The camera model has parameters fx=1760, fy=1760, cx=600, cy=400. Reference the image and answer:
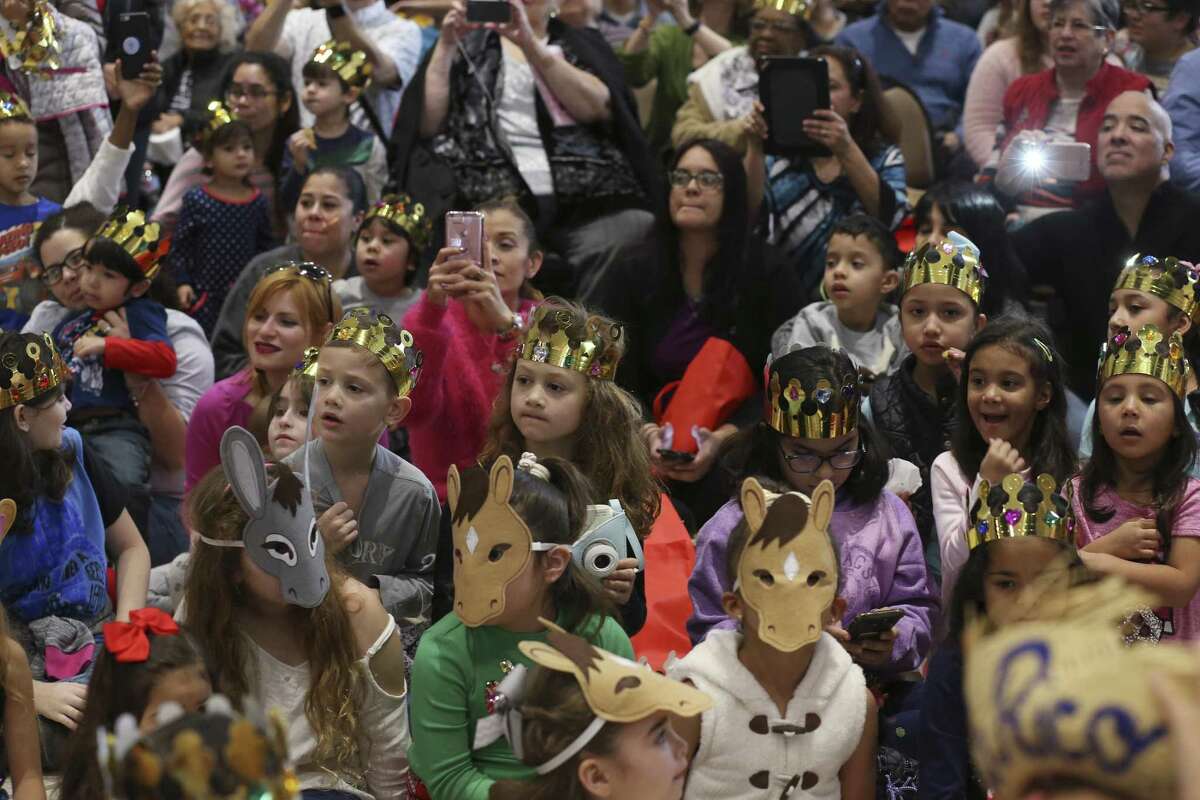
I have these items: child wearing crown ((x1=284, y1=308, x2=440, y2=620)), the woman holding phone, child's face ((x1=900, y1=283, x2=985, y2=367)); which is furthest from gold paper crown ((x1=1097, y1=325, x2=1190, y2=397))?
child wearing crown ((x1=284, y1=308, x2=440, y2=620))

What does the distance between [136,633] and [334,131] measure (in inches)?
138

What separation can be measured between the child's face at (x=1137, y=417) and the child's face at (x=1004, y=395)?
0.24 meters

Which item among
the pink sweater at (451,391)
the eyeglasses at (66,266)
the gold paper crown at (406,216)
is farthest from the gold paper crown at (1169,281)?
the eyeglasses at (66,266)

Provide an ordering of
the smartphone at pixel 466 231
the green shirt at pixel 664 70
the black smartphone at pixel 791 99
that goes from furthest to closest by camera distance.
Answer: the green shirt at pixel 664 70 → the black smartphone at pixel 791 99 → the smartphone at pixel 466 231

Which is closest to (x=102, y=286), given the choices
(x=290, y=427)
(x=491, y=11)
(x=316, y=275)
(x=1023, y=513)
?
(x=316, y=275)

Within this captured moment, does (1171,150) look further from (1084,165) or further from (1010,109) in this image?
(1010,109)

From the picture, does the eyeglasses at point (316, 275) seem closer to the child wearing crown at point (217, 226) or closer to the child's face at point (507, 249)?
the child's face at point (507, 249)

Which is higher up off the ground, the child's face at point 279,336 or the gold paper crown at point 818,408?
the gold paper crown at point 818,408

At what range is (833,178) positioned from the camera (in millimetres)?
5648

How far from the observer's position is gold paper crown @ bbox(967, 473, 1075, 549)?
3.61 meters

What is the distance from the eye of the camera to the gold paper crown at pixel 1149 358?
4023 mm

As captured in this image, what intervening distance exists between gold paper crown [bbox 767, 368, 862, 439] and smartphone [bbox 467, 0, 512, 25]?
2088mm

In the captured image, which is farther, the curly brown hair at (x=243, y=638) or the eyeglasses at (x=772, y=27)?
the eyeglasses at (x=772, y=27)

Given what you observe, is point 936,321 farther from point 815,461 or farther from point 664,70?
point 664,70
